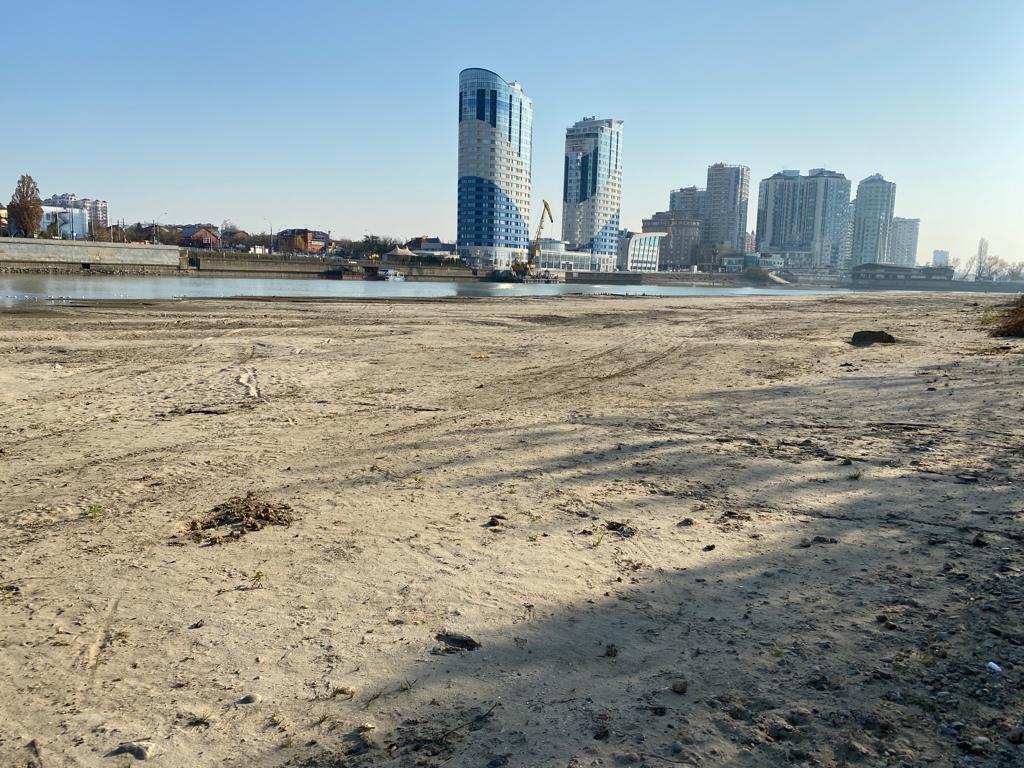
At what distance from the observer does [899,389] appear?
982cm

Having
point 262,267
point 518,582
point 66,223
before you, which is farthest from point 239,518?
point 66,223

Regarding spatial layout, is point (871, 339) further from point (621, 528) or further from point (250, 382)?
point (250, 382)

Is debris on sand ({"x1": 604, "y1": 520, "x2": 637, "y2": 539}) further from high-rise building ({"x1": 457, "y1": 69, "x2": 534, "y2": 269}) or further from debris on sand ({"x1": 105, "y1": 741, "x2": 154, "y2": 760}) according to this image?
high-rise building ({"x1": 457, "y1": 69, "x2": 534, "y2": 269})

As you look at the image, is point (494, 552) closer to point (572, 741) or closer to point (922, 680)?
point (572, 741)

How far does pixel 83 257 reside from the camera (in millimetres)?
84000

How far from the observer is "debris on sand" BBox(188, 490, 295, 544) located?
477cm

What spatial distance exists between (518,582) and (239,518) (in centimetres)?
236

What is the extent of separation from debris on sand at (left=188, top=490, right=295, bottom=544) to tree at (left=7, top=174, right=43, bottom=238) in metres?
127

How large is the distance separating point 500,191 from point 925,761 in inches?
6972

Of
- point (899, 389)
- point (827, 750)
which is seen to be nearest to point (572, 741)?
point (827, 750)

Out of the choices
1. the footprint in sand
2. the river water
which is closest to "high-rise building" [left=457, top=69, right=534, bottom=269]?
the river water

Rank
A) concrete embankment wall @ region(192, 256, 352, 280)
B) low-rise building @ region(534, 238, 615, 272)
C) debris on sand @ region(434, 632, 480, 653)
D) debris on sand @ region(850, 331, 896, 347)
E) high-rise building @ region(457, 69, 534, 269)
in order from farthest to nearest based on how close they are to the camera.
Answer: low-rise building @ region(534, 238, 615, 272) < high-rise building @ region(457, 69, 534, 269) < concrete embankment wall @ region(192, 256, 352, 280) < debris on sand @ region(850, 331, 896, 347) < debris on sand @ region(434, 632, 480, 653)

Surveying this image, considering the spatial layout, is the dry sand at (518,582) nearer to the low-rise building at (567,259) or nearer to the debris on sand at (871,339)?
the debris on sand at (871,339)

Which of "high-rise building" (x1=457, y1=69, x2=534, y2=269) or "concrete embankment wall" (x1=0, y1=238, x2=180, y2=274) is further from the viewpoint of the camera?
"high-rise building" (x1=457, y1=69, x2=534, y2=269)
